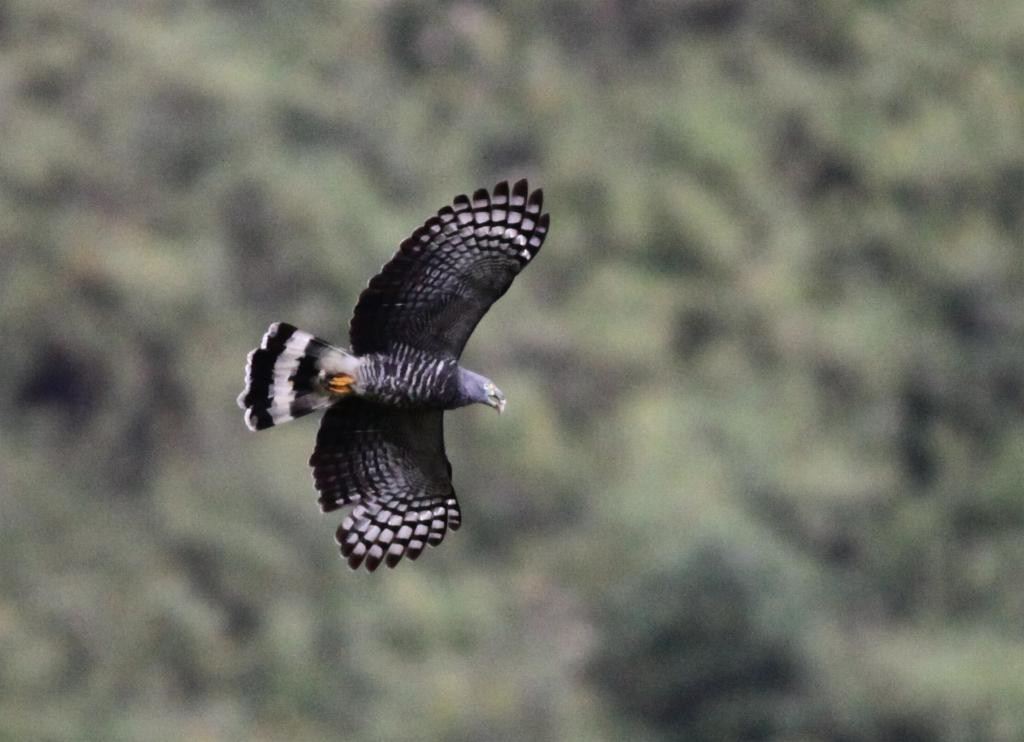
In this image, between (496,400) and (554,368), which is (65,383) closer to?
(554,368)

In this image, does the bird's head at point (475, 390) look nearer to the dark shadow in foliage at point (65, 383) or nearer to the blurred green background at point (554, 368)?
the blurred green background at point (554, 368)

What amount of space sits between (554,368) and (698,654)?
656cm

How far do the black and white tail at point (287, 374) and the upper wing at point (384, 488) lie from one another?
544 mm

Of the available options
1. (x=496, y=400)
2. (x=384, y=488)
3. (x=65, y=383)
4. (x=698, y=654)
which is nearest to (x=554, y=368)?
(x=698, y=654)

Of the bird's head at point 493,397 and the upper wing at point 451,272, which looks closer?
the upper wing at point 451,272

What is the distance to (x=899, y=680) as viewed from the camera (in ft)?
108

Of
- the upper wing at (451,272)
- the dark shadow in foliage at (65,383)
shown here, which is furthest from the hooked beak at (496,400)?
the dark shadow in foliage at (65,383)

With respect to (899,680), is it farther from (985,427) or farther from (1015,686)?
(985,427)

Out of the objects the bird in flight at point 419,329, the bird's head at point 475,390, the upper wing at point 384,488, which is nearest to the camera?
the bird in flight at point 419,329

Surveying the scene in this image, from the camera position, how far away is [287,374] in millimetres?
10180

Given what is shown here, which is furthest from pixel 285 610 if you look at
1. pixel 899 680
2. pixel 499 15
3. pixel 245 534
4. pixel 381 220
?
pixel 499 15

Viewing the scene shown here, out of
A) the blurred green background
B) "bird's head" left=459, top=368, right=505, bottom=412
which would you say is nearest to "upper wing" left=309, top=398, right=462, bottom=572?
"bird's head" left=459, top=368, right=505, bottom=412

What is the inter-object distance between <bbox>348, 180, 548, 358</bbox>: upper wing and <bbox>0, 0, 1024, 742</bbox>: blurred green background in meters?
19.6

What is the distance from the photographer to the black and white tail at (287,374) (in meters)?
10.1
